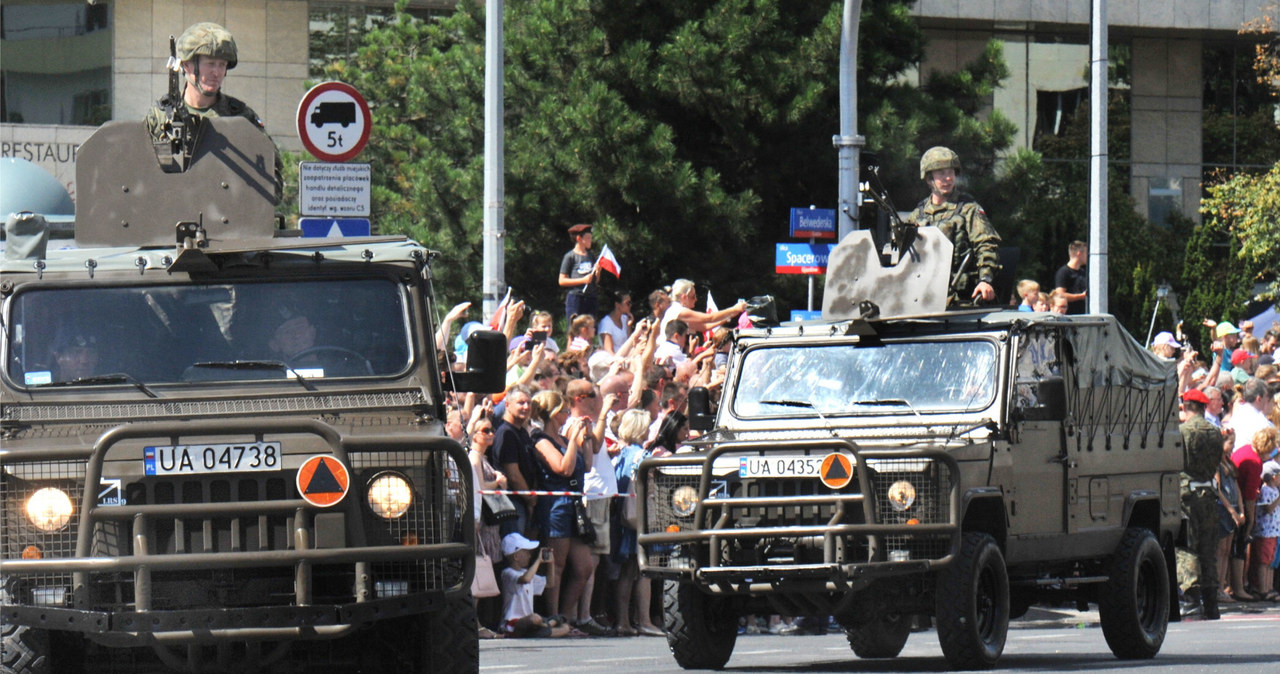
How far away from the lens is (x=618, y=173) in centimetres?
2859

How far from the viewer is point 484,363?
9484 millimetres

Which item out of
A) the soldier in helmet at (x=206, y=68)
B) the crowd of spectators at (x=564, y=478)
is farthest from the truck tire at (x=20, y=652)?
the crowd of spectators at (x=564, y=478)

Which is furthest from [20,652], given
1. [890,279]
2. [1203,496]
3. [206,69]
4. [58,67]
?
[58,67]

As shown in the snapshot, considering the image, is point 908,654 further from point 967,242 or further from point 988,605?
point 967,242

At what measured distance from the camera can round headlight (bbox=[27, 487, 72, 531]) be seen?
27.5 feet

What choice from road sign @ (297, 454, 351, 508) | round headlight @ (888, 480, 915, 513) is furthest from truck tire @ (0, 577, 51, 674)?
round headlight @ (888, 480, 915, 513)

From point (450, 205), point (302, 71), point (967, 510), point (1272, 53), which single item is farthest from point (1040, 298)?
point (1272, 53)

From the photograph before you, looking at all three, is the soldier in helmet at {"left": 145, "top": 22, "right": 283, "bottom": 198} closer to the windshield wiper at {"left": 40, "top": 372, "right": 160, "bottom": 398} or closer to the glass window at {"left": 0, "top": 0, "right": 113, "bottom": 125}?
the windshield wiper at {"left": 40, "top": 372, "right": 160, "bottom": 398}

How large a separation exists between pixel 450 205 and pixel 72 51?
10.6 meters

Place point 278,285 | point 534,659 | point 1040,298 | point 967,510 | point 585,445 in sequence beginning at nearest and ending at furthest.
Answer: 1. point 278,285
2. point 967,510
3. point 534,659
4. point 585,445
5. point 1040,298

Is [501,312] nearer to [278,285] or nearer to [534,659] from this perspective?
[534,659]

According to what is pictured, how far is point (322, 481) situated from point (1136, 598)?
23.6 ft

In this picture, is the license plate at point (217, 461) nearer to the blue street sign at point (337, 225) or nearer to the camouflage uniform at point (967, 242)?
the blue street sign at point (337, 225)

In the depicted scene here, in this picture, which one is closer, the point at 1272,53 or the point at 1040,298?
the point at 1040,298
